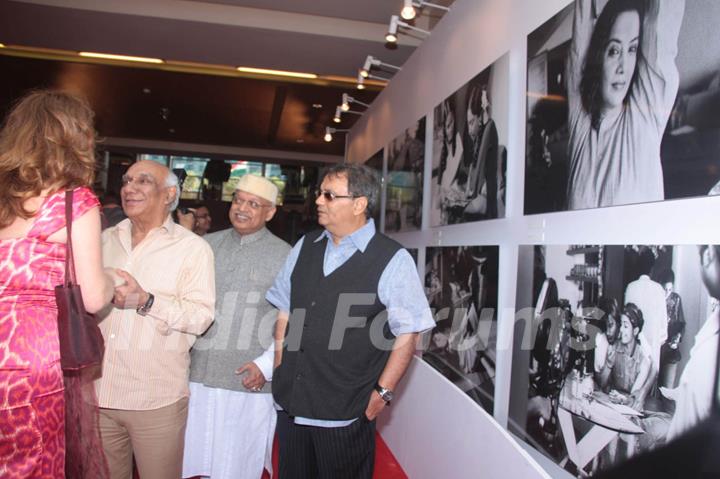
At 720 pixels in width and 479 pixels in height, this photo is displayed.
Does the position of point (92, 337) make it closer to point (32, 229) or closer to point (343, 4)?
point (32, 229)

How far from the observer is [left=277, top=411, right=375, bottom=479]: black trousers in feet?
6.94

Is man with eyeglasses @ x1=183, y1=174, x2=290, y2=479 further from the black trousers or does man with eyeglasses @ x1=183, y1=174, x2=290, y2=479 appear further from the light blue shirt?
the light blue shirt

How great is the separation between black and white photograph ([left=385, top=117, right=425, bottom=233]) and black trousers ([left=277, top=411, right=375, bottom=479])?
206cm

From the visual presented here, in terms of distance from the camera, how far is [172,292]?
2.18 meters

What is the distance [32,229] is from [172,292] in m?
0.78

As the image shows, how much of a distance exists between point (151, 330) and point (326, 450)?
83cm

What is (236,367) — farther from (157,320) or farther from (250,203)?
(250,203)

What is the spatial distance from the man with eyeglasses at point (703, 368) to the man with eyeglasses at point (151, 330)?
1657mm

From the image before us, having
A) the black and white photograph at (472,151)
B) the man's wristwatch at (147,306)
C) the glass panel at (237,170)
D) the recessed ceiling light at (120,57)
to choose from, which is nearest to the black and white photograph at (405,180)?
the black and white photograph at (472,151)

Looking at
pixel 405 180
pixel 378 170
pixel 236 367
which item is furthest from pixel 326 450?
pixel 378 170

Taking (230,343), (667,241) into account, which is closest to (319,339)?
(230,343)

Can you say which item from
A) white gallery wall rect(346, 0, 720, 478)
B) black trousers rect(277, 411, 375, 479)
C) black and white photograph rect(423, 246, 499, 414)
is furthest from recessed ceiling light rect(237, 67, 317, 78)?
black trousers rect(277, 411, 375, 479)

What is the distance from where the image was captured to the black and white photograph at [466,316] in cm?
261

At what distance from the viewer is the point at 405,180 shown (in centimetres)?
441
